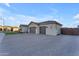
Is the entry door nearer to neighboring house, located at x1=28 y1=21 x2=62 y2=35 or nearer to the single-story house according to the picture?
neighboring house, located at x1=28 y1=21 x2=62 y2=35

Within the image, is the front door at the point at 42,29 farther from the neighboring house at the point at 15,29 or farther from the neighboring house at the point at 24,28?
the neighboring house at the point at 15,29

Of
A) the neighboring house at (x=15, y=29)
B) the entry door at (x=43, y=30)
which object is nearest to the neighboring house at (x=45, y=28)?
the entry door at (x=43, y=30)

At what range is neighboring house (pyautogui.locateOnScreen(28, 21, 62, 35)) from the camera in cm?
264

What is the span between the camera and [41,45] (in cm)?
263

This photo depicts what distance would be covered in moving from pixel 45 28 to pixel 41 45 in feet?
0.73

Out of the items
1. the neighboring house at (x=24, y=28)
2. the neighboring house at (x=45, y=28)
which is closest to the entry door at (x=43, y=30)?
the neighboring house at (x=45, y=28)

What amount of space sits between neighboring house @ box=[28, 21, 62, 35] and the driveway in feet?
0.21

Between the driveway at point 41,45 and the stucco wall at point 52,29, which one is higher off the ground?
the stucco wall at point 52,29

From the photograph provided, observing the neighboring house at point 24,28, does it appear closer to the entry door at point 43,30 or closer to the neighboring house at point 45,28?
the neighboring house at point 45,28

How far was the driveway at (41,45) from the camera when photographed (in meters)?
2.59

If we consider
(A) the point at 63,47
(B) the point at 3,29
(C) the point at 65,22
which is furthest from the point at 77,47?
(B) the point at 3,29

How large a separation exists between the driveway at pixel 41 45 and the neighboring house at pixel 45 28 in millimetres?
64

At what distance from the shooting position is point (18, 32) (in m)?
2.70

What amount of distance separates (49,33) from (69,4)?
44 cm
